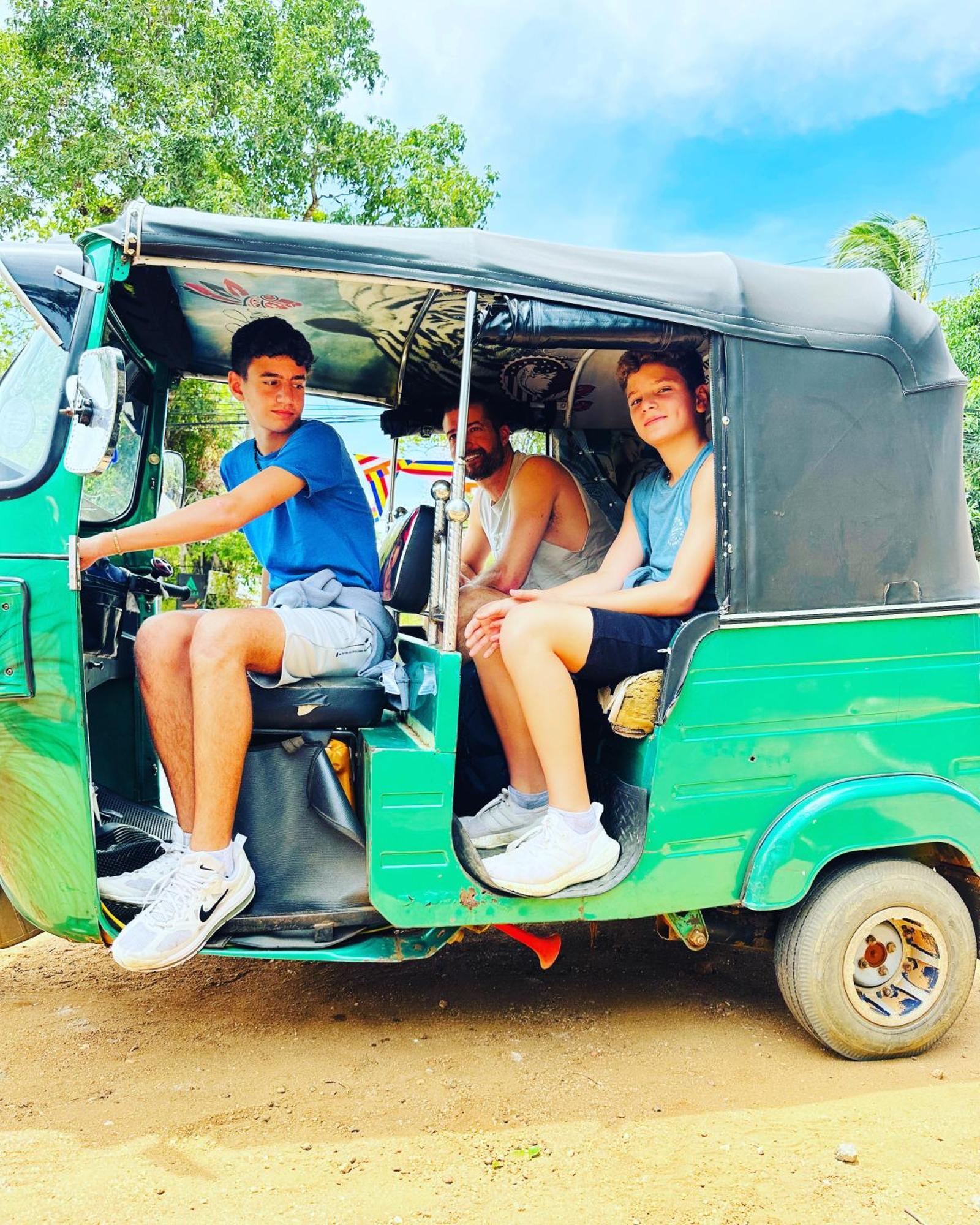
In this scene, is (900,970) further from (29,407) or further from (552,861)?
(29,407)

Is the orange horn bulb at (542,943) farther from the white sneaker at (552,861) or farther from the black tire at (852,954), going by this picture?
the black tire at (852,954)

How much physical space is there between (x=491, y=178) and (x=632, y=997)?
1325cm

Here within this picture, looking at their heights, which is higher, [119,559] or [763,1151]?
[119,559]

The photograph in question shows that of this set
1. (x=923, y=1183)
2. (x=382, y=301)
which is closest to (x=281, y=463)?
(x=382, y=301)

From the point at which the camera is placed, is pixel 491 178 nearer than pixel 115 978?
No

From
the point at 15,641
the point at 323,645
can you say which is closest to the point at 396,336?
the point at 323,645

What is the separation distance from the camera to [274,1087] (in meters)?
2.78

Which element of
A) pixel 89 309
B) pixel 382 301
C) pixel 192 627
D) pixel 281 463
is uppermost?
pixel 382 301

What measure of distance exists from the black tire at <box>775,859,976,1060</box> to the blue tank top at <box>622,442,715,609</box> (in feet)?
3.39

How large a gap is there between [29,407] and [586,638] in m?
1.83

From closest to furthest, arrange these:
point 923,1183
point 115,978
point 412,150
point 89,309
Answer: point 923,1183 → point 89,309 → point 115,978 → point 412,150

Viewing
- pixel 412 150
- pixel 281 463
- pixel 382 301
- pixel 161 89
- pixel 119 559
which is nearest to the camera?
pixel 281 463

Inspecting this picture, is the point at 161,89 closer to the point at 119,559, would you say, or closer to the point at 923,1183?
the point at 119,559

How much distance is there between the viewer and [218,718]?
2.75 metres
